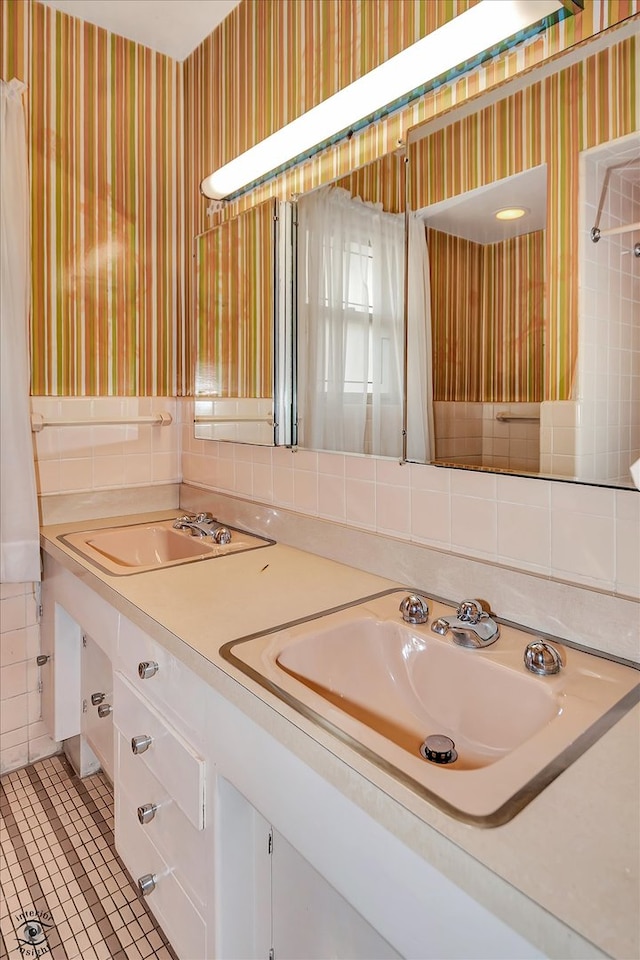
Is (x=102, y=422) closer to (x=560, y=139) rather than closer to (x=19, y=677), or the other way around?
(x=19, y=677)

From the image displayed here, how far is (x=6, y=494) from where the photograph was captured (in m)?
1.76

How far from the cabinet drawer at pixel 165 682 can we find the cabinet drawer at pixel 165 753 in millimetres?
19

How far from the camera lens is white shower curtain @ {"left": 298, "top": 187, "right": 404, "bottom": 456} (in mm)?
1355

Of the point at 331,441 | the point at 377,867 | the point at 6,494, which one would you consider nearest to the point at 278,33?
the point at 331,441

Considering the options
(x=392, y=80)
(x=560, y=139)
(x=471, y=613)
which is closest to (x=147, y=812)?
(x=471, y=613)

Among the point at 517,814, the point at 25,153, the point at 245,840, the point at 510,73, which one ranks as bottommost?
the point at 245,840

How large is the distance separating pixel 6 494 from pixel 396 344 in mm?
1258

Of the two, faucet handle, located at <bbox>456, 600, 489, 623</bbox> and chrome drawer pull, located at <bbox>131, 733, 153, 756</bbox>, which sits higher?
faucet handle, located at <bbox>456, 600, 489, 623</bbox>

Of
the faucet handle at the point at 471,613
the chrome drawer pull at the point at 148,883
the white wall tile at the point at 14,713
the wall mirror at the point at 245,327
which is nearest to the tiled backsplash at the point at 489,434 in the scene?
the faucet handle at the point at 471,613

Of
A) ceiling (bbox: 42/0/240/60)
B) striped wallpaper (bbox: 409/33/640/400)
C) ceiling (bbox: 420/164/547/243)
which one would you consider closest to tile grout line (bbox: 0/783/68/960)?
striped wallpaper (bbox: 409/33/640/400)

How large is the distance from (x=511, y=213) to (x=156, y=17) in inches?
64.5

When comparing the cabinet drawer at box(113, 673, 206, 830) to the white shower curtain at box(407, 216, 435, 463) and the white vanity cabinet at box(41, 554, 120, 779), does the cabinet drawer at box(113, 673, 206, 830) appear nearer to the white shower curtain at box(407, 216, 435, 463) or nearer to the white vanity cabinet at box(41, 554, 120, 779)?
the white vanity cabinet at box(41, 554, 120, 779)

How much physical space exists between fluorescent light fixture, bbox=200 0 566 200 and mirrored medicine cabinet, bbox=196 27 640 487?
0.13 metres

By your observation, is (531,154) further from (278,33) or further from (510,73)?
(278,33)
